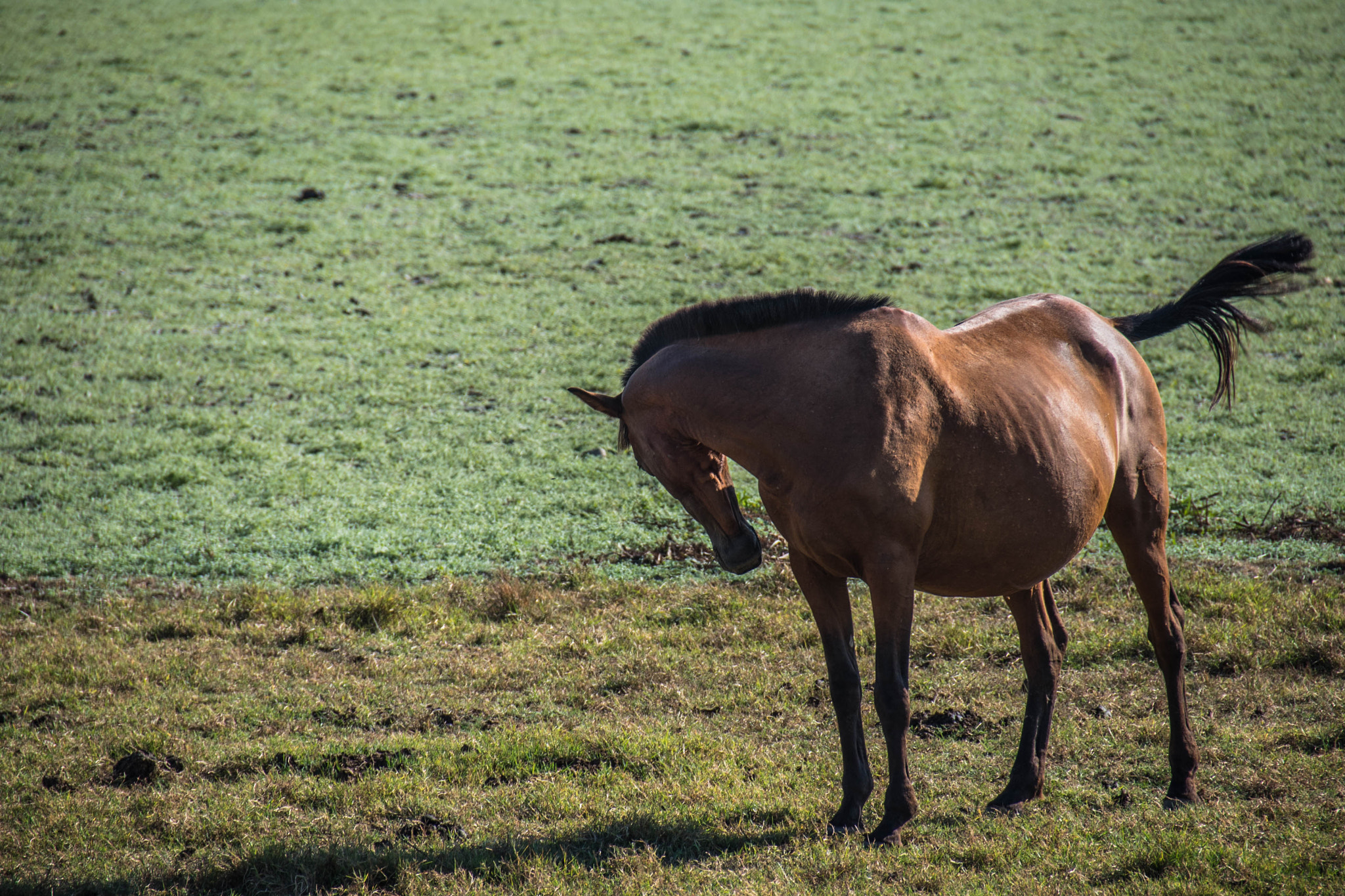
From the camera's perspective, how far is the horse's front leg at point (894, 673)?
3.93 m

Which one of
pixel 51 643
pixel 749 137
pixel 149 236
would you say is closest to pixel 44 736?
pixel 51 643

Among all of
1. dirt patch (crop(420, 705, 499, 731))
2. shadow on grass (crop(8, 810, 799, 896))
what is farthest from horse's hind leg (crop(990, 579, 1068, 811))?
dirt patch (crop(420, 705, 499, 731))

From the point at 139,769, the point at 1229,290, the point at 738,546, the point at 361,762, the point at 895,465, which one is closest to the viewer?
the point at 895,465

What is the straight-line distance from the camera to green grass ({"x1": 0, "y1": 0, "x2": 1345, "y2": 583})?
8109 mm

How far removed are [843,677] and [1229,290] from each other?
2723 mm

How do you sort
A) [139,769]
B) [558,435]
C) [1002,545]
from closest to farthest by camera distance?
[1002,545]
[139,769]
[558,435]

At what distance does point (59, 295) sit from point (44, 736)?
786 cm

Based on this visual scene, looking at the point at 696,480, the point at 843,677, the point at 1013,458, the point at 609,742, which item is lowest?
the point at 609,742

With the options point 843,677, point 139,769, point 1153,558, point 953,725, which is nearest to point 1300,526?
point 1153,558

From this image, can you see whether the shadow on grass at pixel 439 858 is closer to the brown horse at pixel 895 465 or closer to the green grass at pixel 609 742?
the green grass at pixel 609 742

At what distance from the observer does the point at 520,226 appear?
42.7 ft

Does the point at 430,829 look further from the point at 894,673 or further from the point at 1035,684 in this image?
the point at 1035,684

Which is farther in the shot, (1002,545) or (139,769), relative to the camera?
(139,769)

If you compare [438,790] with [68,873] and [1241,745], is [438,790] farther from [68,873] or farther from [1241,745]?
[1241,745]
